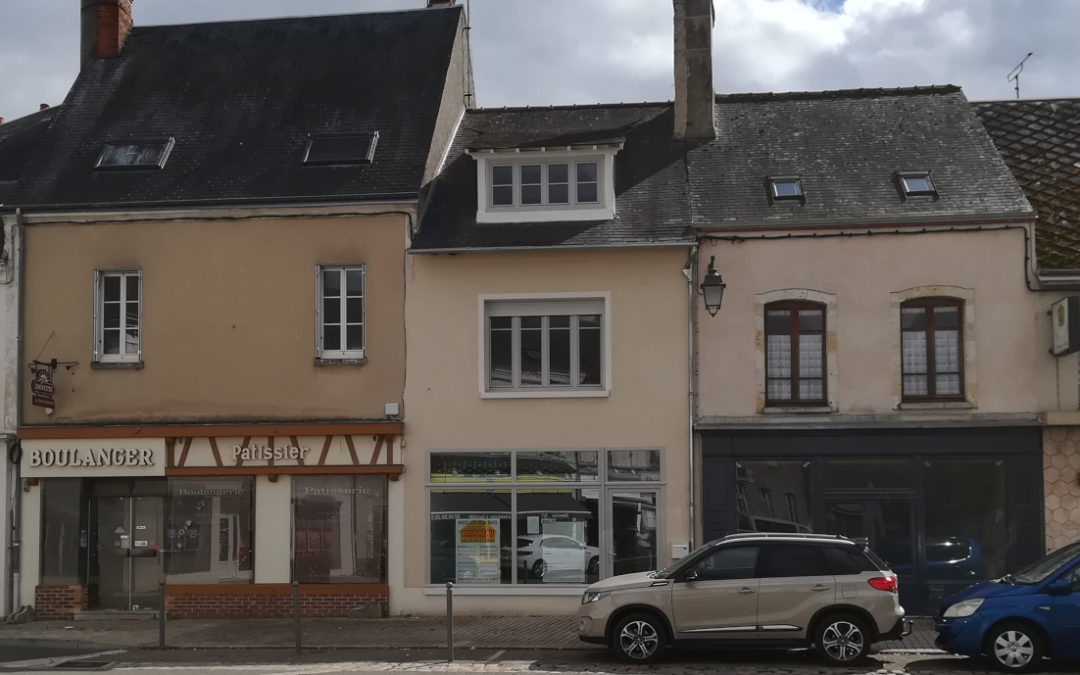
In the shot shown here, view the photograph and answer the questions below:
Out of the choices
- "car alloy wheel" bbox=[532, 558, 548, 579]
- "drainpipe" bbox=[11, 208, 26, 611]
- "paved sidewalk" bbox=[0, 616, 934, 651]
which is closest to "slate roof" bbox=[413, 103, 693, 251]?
"car alloy wheel" bbox=[532, 558, 548, 579]

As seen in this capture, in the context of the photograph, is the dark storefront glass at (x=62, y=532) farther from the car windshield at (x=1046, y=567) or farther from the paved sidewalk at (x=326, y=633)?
the car windshield at (x=1046, y=567)

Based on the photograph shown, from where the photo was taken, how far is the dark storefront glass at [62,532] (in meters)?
19.6

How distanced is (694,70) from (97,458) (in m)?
11.8

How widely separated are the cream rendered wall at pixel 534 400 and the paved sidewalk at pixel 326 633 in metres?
0.94

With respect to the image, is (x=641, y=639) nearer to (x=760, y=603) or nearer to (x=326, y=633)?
(x=760, y=603)

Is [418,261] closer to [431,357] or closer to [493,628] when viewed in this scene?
[431,357]

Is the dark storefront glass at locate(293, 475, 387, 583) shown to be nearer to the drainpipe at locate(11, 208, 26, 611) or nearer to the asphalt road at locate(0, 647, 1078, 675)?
the asphalt road at locate(0, 647, 1078, 675)

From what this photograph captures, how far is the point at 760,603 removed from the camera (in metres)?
14.1

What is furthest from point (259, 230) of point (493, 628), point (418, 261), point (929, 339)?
point (929, 339)

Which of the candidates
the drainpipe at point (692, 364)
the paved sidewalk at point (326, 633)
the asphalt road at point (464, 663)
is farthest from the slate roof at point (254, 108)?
the asphalt road at point (464, 663)

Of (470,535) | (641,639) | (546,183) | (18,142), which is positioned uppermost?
(18,142)

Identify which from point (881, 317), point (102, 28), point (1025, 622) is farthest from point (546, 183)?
point (1025, 622)

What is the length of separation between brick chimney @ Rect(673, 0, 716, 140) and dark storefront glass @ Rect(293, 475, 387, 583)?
8.01 m

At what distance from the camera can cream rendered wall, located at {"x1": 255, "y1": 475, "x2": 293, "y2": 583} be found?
19203mm
